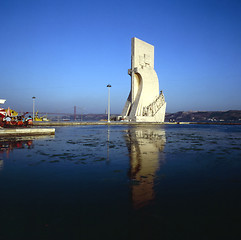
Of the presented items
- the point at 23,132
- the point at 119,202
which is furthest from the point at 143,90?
the point at 119,202

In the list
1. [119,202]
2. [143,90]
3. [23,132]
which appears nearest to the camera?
[119,202]

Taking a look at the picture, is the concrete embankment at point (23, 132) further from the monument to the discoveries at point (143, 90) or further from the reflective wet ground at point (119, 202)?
the monument to the discoveries at point (143, 90)

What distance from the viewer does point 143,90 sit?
159 ft

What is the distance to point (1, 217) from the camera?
6.56 ft

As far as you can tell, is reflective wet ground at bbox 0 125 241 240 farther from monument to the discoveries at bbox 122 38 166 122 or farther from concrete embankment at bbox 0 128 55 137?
monument to the discoveries at bbox 122 38 166 122

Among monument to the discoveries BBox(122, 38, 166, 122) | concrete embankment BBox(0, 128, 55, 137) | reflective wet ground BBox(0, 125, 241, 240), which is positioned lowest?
reflective wet ground BBox(0, 125, 241, 240)

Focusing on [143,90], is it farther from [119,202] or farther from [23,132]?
[119,202]

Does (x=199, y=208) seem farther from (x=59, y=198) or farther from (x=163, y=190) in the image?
(x=59, y=198)

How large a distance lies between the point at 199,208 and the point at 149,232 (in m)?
0.82

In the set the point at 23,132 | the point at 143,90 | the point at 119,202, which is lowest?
the point at 119,202

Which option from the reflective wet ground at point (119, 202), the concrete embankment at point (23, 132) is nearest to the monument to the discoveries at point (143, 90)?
the concrete embankment at point (23, 132)

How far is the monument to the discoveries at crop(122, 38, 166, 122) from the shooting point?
47.8 meters

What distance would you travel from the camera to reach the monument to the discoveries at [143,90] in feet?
157

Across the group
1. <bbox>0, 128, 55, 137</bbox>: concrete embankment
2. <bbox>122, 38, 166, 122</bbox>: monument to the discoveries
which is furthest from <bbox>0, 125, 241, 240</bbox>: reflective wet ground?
<bbox>122, 38, 166, 122</bbox>: monument to the discoveries
